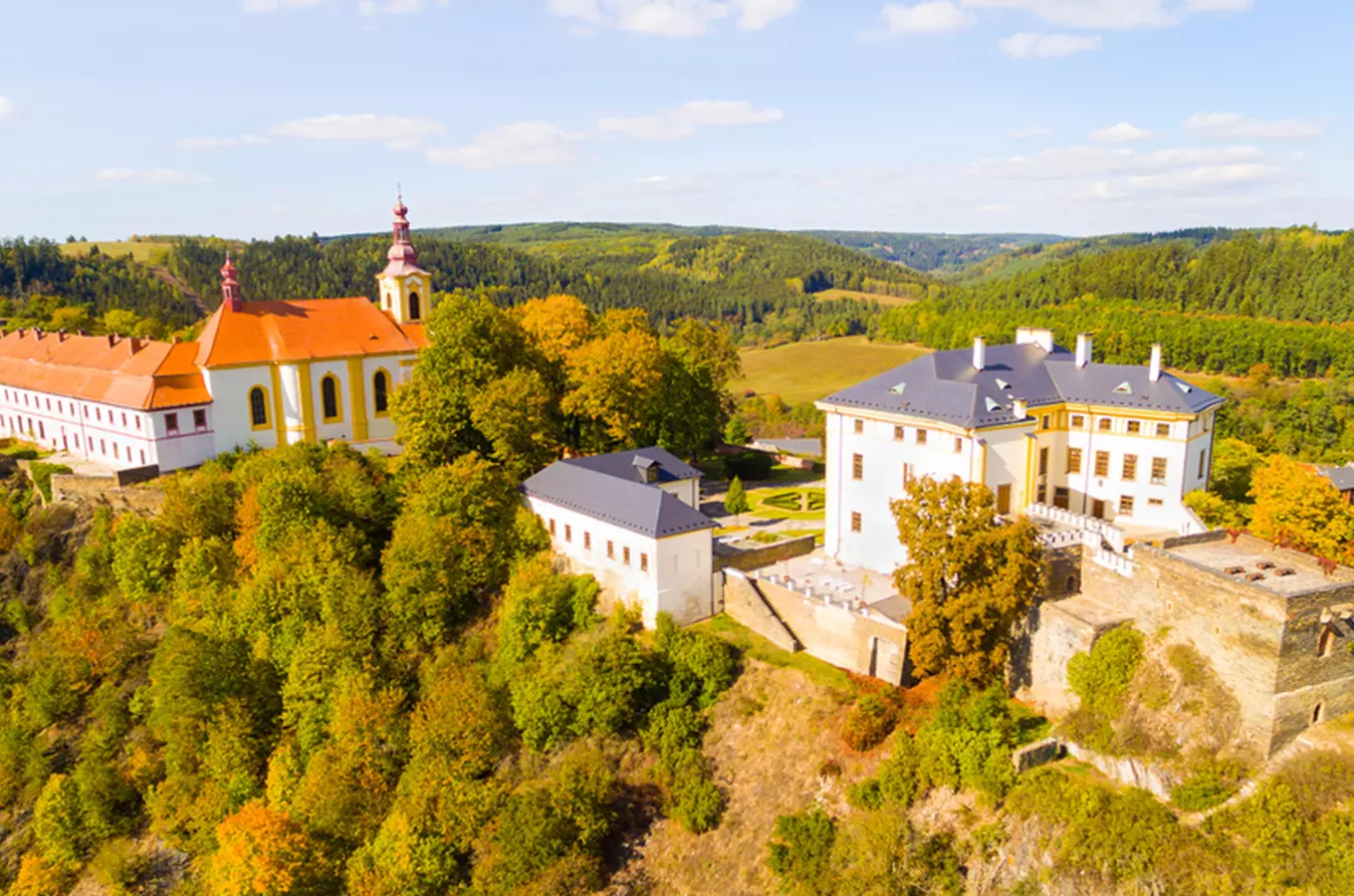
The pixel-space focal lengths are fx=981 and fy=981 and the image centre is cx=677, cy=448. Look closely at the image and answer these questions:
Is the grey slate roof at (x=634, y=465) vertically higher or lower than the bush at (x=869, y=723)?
higher

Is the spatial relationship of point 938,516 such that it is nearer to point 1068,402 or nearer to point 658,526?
point 658,526

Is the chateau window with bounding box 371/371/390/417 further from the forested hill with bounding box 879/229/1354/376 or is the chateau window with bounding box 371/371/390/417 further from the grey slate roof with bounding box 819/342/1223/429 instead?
the forested hill with bounding box 879/229/1354/376

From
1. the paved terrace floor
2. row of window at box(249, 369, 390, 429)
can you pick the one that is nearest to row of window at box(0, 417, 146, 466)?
row of window at box(249, 369, 390, 429)

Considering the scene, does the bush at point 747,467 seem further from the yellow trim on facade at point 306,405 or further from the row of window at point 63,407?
the row of window at point 63,407

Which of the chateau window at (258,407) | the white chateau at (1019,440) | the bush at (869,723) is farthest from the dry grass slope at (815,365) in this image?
the bush at (869,723)

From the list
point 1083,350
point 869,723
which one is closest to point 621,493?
point 869,723

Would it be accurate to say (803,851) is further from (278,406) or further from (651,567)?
(278,406)

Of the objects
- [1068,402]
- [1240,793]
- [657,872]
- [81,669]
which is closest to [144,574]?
[81,669]
